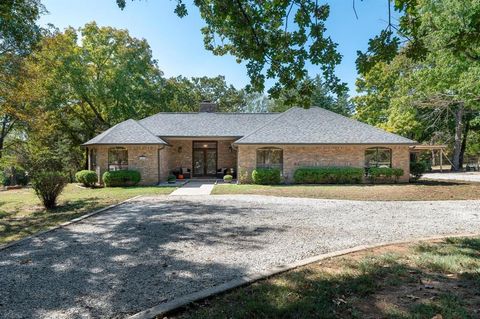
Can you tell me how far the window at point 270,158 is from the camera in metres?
20.3

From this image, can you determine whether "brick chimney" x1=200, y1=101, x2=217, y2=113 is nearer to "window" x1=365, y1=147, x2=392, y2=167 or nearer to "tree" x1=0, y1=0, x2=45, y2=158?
"window" x1=365, y1=147, x2=392, y2=167

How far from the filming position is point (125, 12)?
6051mm

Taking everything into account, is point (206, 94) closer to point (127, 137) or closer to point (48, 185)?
point (127, 137)

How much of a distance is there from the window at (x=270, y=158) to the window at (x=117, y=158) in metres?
8.71

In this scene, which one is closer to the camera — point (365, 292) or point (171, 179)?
point (365, 292)

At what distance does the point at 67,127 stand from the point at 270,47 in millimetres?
29259

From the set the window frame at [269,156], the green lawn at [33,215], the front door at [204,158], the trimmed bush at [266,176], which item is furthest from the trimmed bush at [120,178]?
the window frame at [269,156]

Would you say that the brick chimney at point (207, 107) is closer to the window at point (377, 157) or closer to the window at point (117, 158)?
the window at point (117, 158)

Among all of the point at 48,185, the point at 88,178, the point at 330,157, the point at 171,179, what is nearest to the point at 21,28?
the point at 48,185

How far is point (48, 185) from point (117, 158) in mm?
9667

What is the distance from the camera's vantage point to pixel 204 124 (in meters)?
24.6

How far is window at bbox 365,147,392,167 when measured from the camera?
2041cm

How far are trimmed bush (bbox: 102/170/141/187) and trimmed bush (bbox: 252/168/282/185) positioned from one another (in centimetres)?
728

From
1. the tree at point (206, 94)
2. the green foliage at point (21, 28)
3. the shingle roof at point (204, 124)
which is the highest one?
the tree at point (206, 94)
